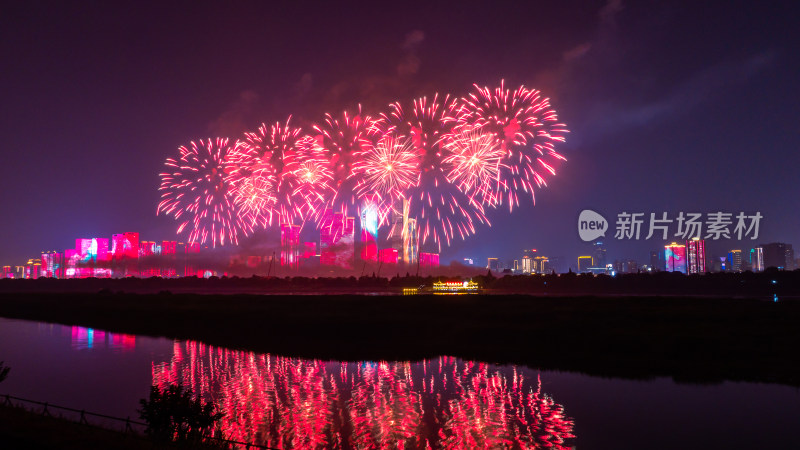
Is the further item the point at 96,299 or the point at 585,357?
→ the point at 96,299

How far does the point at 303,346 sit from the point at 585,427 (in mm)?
30263

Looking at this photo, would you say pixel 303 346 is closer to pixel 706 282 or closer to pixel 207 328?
pixel 207 328

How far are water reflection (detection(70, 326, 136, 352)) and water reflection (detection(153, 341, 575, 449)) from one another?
1553 cm

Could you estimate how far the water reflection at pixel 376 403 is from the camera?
72.5 feet

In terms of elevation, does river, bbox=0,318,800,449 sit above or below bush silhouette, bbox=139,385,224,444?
below

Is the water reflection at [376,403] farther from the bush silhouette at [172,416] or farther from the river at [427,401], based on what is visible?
the bush silhouette at [172,416]

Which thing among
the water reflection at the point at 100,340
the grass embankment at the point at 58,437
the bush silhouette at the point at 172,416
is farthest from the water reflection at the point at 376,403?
the water reflection at the point at 100,340

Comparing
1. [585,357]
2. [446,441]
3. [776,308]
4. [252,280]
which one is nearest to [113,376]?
[446,441]

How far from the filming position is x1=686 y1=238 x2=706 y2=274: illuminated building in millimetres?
152250

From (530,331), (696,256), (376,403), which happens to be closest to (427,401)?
(376,403)

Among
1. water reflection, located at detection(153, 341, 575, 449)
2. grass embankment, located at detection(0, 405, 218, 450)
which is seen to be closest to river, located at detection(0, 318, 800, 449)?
water reflection, located at detection(153, 341, 575, 449)

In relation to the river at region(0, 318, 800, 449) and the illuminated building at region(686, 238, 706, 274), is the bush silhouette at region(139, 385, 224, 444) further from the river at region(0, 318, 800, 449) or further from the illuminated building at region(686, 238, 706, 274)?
the illuminated building at region(686, 238, 706, 274)

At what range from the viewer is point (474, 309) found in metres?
59.6

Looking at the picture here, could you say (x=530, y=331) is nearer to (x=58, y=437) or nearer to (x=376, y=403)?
(x=376, y=403)
